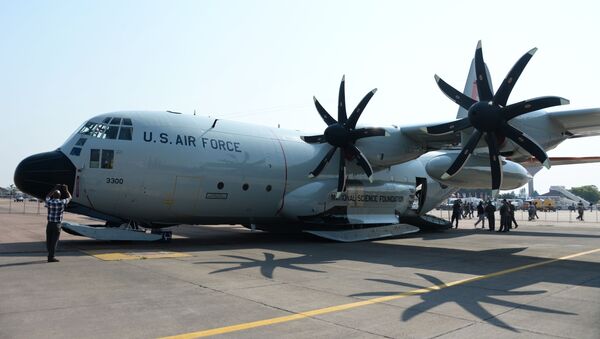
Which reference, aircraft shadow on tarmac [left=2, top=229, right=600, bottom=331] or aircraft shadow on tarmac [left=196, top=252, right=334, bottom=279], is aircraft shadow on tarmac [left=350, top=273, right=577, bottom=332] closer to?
aircraft shadow on tarmac [left=2, top=229, right=600, bottom=331]

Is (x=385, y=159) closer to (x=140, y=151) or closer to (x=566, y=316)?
(x=140, y=151)

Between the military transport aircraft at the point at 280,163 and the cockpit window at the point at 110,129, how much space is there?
0.11 ft

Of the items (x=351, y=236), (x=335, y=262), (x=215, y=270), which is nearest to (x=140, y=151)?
(x=215, y=270)

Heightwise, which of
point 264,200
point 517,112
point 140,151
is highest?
point 517,112

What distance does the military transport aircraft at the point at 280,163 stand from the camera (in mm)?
12617

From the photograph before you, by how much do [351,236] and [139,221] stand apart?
6.99 m

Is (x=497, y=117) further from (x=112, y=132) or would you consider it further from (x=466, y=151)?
(x=112, y=132)

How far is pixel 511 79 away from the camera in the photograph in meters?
12.9

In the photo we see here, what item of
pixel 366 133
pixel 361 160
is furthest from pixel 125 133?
pixel 366 133

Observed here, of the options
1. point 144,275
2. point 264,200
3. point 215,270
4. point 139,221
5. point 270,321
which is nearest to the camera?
point 270,321

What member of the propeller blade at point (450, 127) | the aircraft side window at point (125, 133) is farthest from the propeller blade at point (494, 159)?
the aircraft side window at point (125, 133)

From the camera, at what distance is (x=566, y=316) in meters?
5.83

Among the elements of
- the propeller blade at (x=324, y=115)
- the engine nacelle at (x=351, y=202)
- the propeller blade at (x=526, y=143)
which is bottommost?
the engine nacelle at (x=351, y=202)

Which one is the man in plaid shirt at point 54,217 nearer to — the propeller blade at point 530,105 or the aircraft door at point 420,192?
the propeller blade at point 530,105
